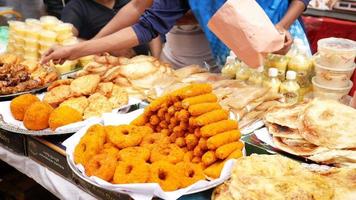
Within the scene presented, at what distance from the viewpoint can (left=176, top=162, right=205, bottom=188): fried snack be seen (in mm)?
1197

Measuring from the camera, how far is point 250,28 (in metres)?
1.63

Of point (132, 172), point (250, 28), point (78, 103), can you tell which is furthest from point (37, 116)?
point (250, 28)

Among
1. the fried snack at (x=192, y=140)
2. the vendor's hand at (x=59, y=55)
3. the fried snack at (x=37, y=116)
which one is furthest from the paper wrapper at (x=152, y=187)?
the vendor's hand at (x=59, y=55)

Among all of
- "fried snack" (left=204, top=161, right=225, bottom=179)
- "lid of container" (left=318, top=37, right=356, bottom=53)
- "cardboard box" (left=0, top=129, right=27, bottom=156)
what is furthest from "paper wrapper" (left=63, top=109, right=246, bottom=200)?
"lid of container" (left=318, top=37, right=356, bottom=53)

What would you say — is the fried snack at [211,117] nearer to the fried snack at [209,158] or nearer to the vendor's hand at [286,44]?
the fried snack at [209,158]

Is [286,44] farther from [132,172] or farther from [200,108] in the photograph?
[132,172]

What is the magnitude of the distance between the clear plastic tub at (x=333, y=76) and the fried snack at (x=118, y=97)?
0.88 m

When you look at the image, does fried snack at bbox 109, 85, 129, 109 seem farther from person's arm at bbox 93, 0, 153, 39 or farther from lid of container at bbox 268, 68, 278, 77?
person's arm at bbox 93, 0, 153, 39

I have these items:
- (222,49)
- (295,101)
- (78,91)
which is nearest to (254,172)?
(295,101)

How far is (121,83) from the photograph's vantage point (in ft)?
6.65

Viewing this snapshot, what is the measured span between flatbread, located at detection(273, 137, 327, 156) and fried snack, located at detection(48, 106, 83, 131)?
0.81 meters

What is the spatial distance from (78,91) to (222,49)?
975 millimetres

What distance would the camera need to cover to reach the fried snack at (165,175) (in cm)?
118

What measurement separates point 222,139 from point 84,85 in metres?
0.89
